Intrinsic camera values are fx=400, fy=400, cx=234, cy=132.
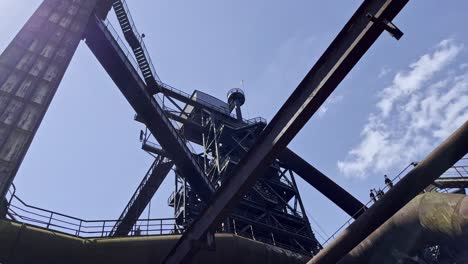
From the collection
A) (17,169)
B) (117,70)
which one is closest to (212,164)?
(117,70)

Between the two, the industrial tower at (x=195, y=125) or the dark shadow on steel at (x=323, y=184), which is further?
the dark shadow on steel at (x=323, y=184)

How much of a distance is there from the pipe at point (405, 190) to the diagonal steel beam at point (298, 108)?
9.20 ft

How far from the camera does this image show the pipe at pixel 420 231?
10.6 metres

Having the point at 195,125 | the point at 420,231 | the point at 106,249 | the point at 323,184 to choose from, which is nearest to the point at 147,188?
the point at 195,125

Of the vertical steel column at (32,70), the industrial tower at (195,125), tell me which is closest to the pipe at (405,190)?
the industrial tower at (195,125)

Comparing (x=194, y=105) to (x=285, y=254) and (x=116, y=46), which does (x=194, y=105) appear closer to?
(x=116, y=46)

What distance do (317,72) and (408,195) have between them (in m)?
3.78

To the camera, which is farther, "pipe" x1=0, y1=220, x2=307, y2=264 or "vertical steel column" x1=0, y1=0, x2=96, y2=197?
"pipe" x1=0, y1=220, x2=307, y2=264

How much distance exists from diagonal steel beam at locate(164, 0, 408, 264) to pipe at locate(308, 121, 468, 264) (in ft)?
9.20

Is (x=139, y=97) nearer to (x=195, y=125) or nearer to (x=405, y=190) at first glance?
(x=195, y=125)

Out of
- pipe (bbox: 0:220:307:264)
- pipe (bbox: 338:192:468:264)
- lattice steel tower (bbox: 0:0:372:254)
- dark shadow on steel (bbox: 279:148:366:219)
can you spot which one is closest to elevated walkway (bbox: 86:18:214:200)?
lattice steel tower (bbox: 0:0:372:254)

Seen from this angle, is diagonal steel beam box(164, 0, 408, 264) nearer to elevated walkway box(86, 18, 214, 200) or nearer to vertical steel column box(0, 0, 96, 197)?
vertical steel column box(0, 0, 96, 197)

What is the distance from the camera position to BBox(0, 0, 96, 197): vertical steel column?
34.9 ft

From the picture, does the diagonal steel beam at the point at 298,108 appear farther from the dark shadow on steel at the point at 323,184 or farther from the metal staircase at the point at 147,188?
the metal staircase at the point at 147,188
